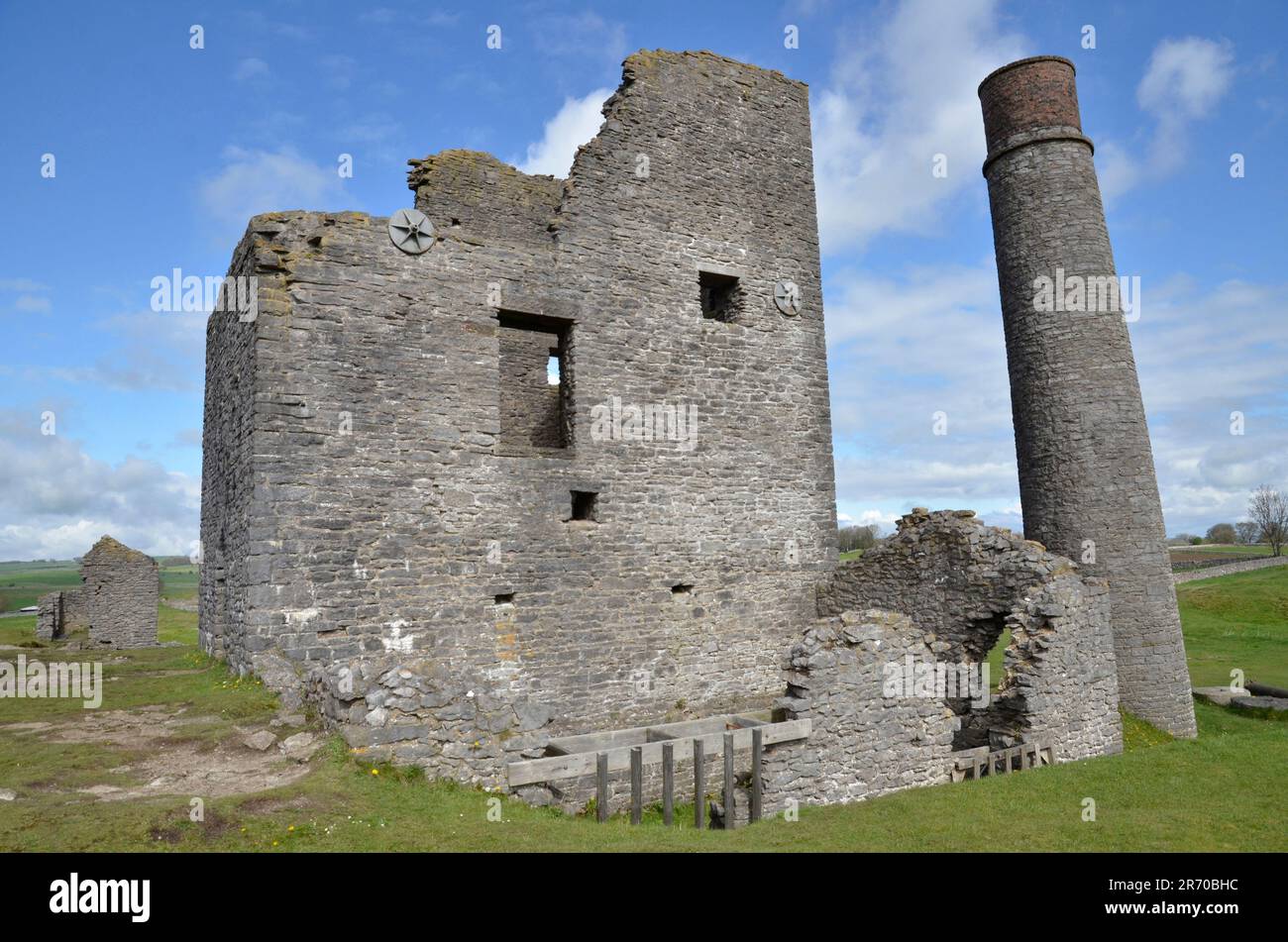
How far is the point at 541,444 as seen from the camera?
53.1 feet

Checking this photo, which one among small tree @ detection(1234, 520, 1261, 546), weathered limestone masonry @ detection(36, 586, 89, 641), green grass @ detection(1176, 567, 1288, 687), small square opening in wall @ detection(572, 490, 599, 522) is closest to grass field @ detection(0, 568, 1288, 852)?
small square opening in wall @ detection(572, 490, 599, 522)

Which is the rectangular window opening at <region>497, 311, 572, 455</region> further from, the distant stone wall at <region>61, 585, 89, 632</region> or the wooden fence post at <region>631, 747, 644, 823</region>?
the distant stone wall at <region>61, 585, 89, 632</region>

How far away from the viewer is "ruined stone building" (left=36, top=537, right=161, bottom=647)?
76.2 ft

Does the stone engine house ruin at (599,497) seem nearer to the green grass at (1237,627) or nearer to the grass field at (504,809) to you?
the grass field at (504,809)

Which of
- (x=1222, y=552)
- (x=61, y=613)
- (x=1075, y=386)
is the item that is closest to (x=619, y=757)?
(x=1075, y=386)

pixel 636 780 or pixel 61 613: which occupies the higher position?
pixel 61 613

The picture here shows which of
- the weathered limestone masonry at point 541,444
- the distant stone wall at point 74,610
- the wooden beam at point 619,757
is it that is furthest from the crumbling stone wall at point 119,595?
the wooden beam at point 619,757

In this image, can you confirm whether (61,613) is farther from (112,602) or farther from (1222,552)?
(1222,552)

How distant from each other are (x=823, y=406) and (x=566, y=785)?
8.41m

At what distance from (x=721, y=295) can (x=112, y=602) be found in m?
20.7

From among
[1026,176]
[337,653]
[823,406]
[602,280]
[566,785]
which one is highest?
[1026,176]

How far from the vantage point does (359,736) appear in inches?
299
